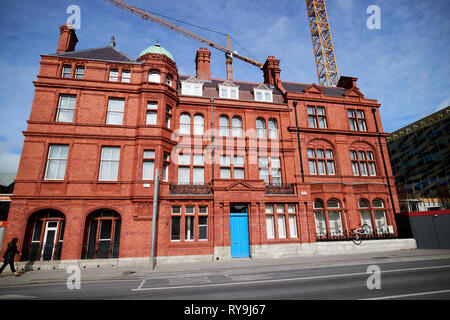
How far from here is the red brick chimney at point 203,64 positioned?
25.7 metres

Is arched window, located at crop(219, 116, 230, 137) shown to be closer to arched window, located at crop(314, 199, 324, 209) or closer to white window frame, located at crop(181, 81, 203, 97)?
white window frame, located at crop(181, 81, 203, 97)

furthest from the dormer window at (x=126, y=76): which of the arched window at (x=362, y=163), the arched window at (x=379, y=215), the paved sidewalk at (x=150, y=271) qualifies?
the arched window at (x=379, y=215)

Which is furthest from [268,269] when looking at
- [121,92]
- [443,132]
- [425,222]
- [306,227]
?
[443,132]

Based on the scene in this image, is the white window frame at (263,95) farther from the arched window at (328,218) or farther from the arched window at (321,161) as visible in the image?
the arched window at (328,218)

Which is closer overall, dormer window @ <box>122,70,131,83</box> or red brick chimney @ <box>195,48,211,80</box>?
dormer window @ <box>122,70,131,83</box>

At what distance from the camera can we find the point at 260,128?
21500 millimetres

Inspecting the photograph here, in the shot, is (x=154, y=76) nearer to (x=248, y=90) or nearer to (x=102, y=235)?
(x=248, y=90)

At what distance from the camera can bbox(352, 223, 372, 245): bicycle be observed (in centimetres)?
1792

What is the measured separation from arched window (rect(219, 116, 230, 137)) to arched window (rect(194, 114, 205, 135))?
1697mm

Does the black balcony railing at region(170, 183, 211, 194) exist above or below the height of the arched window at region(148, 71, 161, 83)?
below

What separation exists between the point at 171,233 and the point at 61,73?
16.0 metres

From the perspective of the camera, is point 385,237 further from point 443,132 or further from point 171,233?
point 443,132

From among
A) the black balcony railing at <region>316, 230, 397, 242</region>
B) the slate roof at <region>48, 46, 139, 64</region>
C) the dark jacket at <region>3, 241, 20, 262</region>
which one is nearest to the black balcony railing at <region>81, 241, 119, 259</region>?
the dark jacket at <region>3, 241, 20, 262</region>
